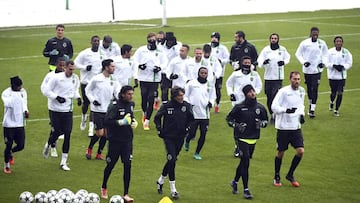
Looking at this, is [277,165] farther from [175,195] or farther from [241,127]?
[175,195]

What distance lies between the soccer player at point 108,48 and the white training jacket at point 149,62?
24.5 inches

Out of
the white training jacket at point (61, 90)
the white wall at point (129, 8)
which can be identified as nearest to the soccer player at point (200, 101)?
the white training jacket at point (61, 90)

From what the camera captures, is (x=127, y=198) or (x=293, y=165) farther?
(x=293, y=165)

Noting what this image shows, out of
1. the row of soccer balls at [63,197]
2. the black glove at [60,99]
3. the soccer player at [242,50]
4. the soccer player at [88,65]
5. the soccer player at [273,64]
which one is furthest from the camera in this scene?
the soccer player at [242,50]

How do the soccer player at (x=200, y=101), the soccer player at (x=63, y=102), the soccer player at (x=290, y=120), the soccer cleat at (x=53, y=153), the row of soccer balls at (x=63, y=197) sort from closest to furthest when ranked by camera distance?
1. the row of soccer balls at (x=63, y=197)
2. the soccer player at (x=290, y=120)
3. the soccer player at (x=63, y=102)
4. the soccer player at (x=200, y=101)
5. the soccer cleat at (x=53, y=153)

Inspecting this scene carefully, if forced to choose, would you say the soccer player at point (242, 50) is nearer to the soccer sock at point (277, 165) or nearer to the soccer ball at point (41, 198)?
the soccer sock at point (277, 165)

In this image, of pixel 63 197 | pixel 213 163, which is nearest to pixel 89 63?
pixel 213 163

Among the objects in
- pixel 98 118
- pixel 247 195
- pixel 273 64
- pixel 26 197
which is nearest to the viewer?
pixel 26 197

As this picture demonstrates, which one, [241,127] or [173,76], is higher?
[173,76]

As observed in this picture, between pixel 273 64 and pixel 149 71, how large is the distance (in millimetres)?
3547

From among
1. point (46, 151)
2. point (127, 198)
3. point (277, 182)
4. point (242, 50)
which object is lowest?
point (277, 182)

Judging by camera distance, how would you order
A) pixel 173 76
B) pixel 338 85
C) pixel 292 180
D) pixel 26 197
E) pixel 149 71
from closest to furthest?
pixel 26 197
pixel 292 180
pixel 173 76
pixel 149 71
pixel 338 85

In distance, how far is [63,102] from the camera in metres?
22.3

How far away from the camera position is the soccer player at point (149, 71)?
2731 centimetres
